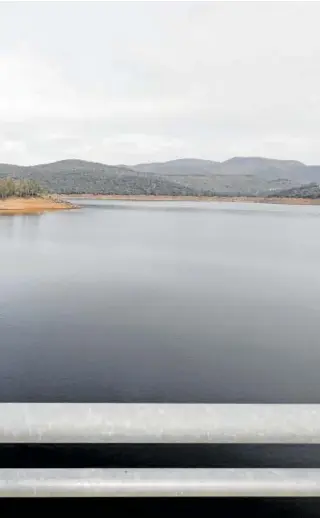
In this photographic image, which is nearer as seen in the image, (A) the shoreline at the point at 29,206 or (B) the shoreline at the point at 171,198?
(A) the shoreline at the point at 29,206

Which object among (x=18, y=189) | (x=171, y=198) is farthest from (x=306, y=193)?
(x=18, y=189)

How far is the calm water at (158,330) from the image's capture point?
5.08 m

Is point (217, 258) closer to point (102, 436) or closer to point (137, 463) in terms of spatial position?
point (137, 463)

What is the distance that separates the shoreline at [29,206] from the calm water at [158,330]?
43166mm

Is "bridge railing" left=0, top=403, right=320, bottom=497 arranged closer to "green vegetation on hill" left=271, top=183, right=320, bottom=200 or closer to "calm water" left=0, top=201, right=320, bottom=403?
"calm water" left=0, top=201, right=320, bottom=403

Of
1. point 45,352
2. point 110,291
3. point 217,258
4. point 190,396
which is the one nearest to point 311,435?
point 190,396

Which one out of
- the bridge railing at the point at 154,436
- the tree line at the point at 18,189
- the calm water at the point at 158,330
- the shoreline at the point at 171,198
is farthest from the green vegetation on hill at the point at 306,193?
the bridge railing at the point at 154,436

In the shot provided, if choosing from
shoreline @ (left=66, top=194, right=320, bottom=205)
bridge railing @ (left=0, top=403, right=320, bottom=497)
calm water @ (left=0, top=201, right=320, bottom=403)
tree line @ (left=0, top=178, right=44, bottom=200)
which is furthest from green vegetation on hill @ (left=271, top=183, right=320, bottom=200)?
bridge railing @ (left=0, top=403, right=320, bottom=497)

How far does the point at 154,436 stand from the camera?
112 centimetres

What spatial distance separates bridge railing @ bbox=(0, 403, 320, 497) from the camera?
43.1 inches

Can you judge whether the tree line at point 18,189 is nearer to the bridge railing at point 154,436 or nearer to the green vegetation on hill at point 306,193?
the green vegetation on hill at point 306,193

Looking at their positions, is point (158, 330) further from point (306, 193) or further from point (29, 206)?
point (306, 193)

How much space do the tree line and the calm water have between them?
4586cm

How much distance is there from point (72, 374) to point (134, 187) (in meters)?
119
